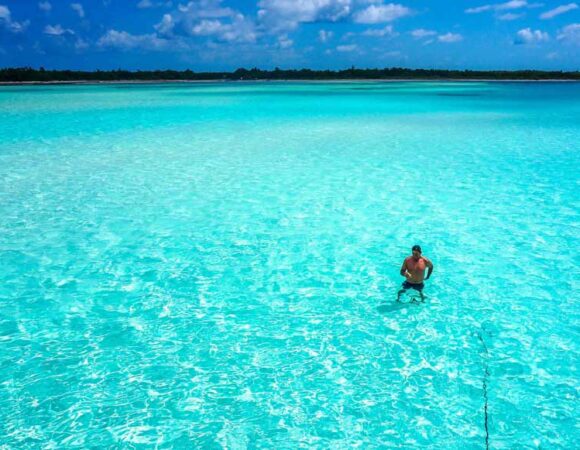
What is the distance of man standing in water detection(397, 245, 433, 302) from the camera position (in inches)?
219

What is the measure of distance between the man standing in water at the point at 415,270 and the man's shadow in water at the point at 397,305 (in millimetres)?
71

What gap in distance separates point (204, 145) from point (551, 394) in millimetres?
14225

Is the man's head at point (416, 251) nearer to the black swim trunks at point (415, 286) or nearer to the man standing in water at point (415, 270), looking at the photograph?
the man standing in water at point (415, 270)

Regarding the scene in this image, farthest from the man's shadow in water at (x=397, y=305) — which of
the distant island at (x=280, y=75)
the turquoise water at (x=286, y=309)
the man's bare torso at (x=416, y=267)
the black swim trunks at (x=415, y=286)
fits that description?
the distant island at (x=280, y=75)

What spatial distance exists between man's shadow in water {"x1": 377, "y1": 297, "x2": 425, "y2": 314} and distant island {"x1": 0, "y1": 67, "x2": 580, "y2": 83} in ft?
294

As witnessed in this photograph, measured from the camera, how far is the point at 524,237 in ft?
26.0

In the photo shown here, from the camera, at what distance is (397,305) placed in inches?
229

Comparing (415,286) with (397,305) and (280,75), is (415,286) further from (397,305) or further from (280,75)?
(280,75)

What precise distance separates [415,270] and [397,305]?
52cm

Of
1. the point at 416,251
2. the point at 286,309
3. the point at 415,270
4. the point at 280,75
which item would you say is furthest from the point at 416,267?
the point at 280,75

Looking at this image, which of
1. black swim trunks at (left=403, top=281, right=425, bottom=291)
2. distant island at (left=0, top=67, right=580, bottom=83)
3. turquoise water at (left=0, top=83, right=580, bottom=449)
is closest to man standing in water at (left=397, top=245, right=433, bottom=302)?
black swim trunks at (left=403, top=281, right=425, bottom=291)

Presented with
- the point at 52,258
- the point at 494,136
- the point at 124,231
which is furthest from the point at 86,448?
the point at 494,136

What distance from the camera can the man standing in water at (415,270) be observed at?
5.56 m

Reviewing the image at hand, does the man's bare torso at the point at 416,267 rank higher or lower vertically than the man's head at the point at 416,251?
lower
